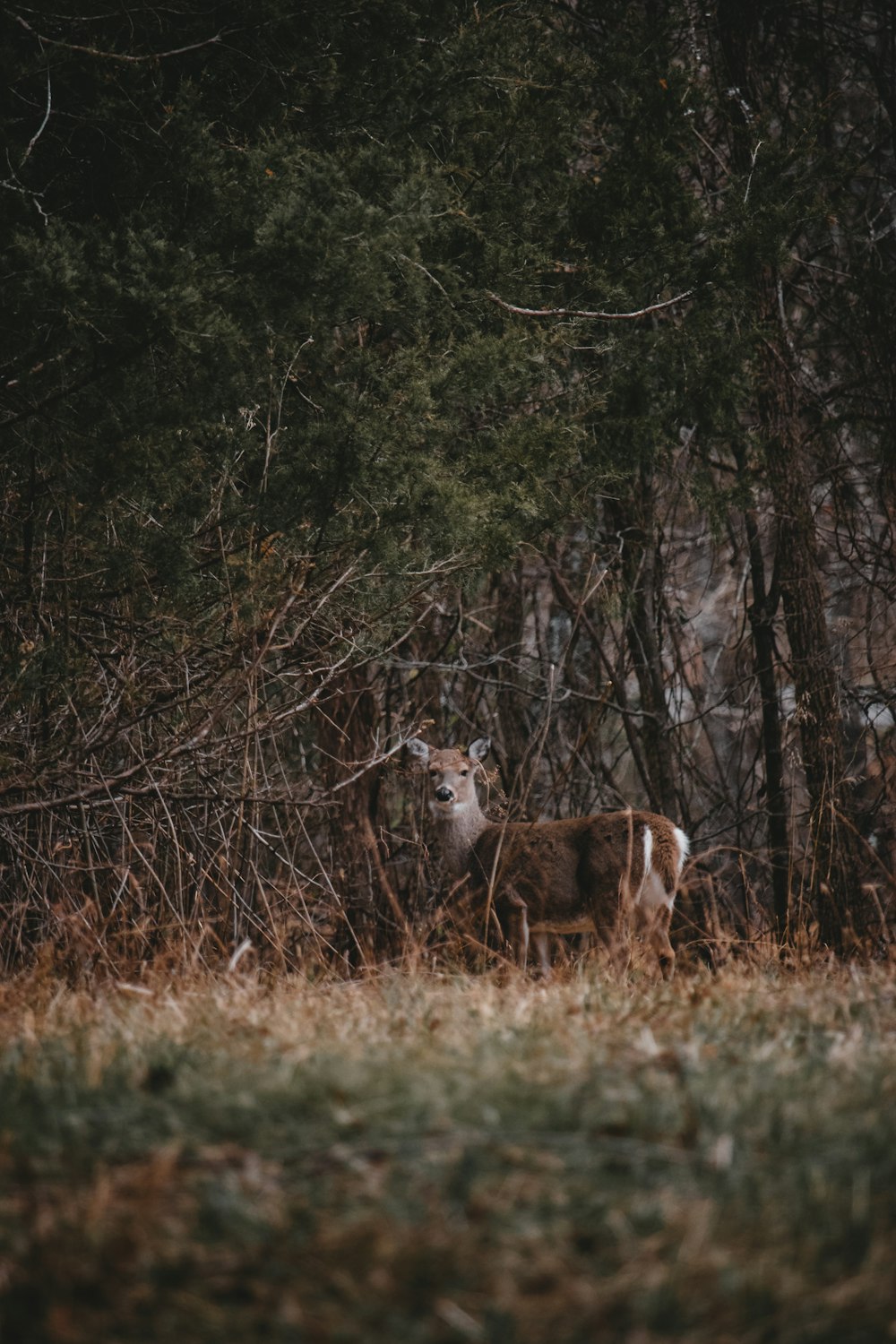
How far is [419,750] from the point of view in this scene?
7.38 m

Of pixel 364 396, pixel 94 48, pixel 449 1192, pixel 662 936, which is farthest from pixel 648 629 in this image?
pixel 449 1192

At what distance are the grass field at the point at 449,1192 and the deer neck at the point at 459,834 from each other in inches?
171

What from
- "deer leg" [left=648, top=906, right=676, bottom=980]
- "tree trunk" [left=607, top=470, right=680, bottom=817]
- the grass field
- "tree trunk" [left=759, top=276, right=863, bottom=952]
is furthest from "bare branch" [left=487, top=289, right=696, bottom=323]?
the grass field

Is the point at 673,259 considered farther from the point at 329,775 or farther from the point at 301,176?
the point at 329,775

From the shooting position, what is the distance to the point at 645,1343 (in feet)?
5.66

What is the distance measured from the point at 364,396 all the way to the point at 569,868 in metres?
2.88

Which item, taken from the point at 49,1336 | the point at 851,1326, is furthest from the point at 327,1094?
the point at 851,1326

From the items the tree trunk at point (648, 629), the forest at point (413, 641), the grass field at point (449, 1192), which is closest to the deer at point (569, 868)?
the forest at point (413, 641)

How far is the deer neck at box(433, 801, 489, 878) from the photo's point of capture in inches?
294

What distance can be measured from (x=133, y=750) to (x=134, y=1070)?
3.44m

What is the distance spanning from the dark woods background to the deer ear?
642mm

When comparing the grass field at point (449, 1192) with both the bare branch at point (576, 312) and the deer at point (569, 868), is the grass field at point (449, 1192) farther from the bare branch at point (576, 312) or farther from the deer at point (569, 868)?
the bare branch at point (576, 312)

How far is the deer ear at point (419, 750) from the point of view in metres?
7.25

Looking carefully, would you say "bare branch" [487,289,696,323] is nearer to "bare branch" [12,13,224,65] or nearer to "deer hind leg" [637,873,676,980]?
→ "bare branch" [12,13,224,65]
